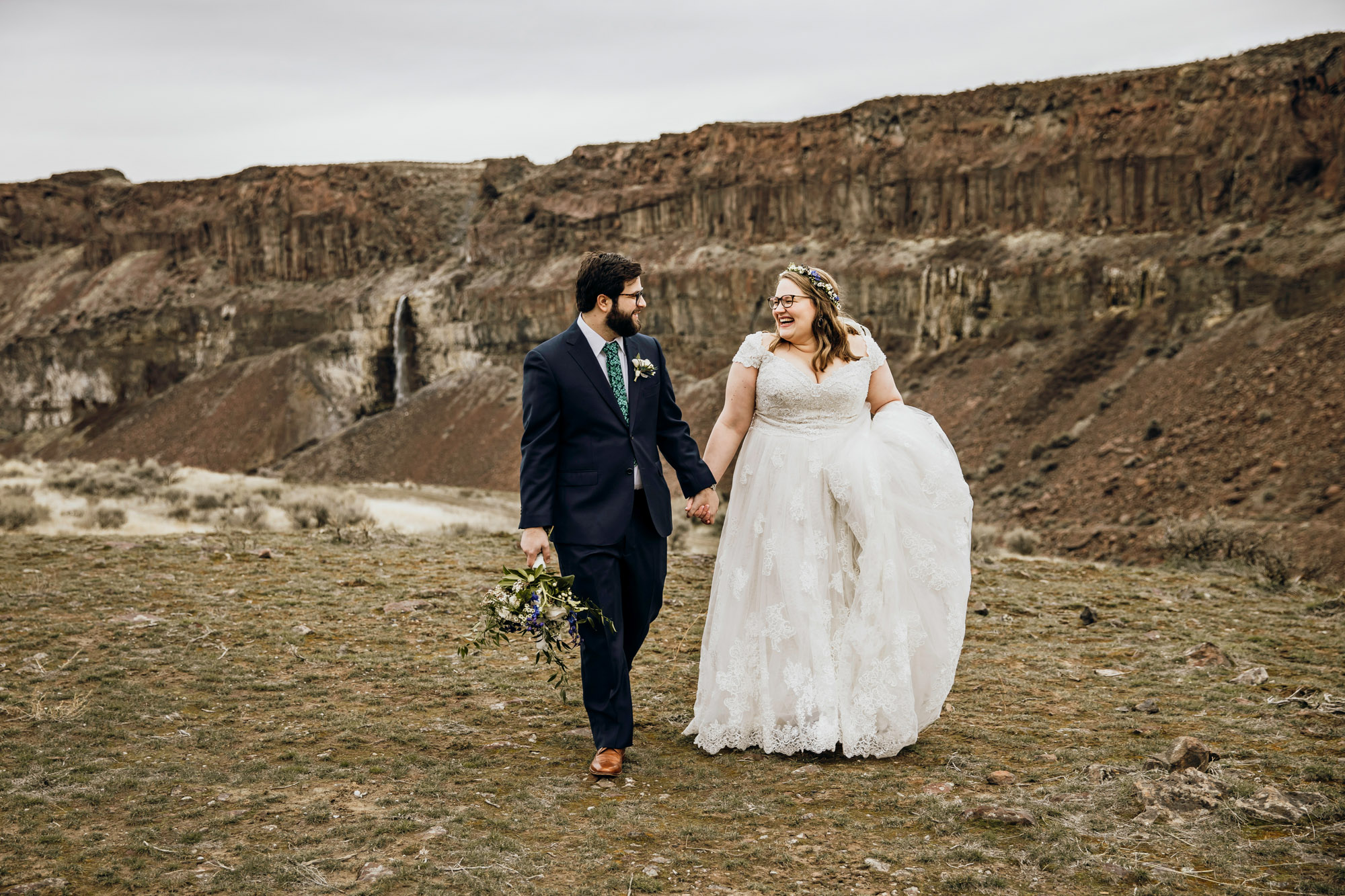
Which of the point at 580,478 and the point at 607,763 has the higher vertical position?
the point at 580,478

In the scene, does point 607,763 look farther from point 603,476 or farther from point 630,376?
point 630,376

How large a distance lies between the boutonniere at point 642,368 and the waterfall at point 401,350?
165 feet

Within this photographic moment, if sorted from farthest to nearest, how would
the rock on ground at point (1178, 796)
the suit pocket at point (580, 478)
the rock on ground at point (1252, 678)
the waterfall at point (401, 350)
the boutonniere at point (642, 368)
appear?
1. the waterfall at point (401, 350)
2. the rock on ground at point (1252, 678)
3. the boutonniere at point (642, 368)
4. the suit pocket at point (580, 478)
5. the rock on ground at point (1178, 796)

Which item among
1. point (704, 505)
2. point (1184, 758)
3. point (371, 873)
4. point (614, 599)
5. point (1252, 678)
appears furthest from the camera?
point (1252, 678)

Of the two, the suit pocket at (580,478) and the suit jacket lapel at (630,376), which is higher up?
the suit jacket lapel at (630,376)

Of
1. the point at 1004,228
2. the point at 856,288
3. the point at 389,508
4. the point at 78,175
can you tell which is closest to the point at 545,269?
the point at 856,288

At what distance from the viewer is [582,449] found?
4.66m

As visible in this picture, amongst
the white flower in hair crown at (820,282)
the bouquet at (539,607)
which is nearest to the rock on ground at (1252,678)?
the white flower in hair crown at (820,282)

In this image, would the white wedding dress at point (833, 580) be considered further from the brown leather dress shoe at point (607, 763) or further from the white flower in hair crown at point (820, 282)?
the brown leather dress shoe at point (607, 763)

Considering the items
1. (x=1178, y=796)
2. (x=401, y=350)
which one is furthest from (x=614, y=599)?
(x=401, y=350)

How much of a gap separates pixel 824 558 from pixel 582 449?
3.97 ft

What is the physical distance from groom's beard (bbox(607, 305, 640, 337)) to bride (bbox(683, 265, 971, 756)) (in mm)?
546

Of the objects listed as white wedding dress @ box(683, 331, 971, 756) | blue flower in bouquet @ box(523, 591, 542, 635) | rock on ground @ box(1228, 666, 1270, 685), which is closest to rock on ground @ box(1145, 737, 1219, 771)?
white wedding dress @ box(683, 331, 971, 756)

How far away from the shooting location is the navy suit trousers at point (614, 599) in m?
4.54
